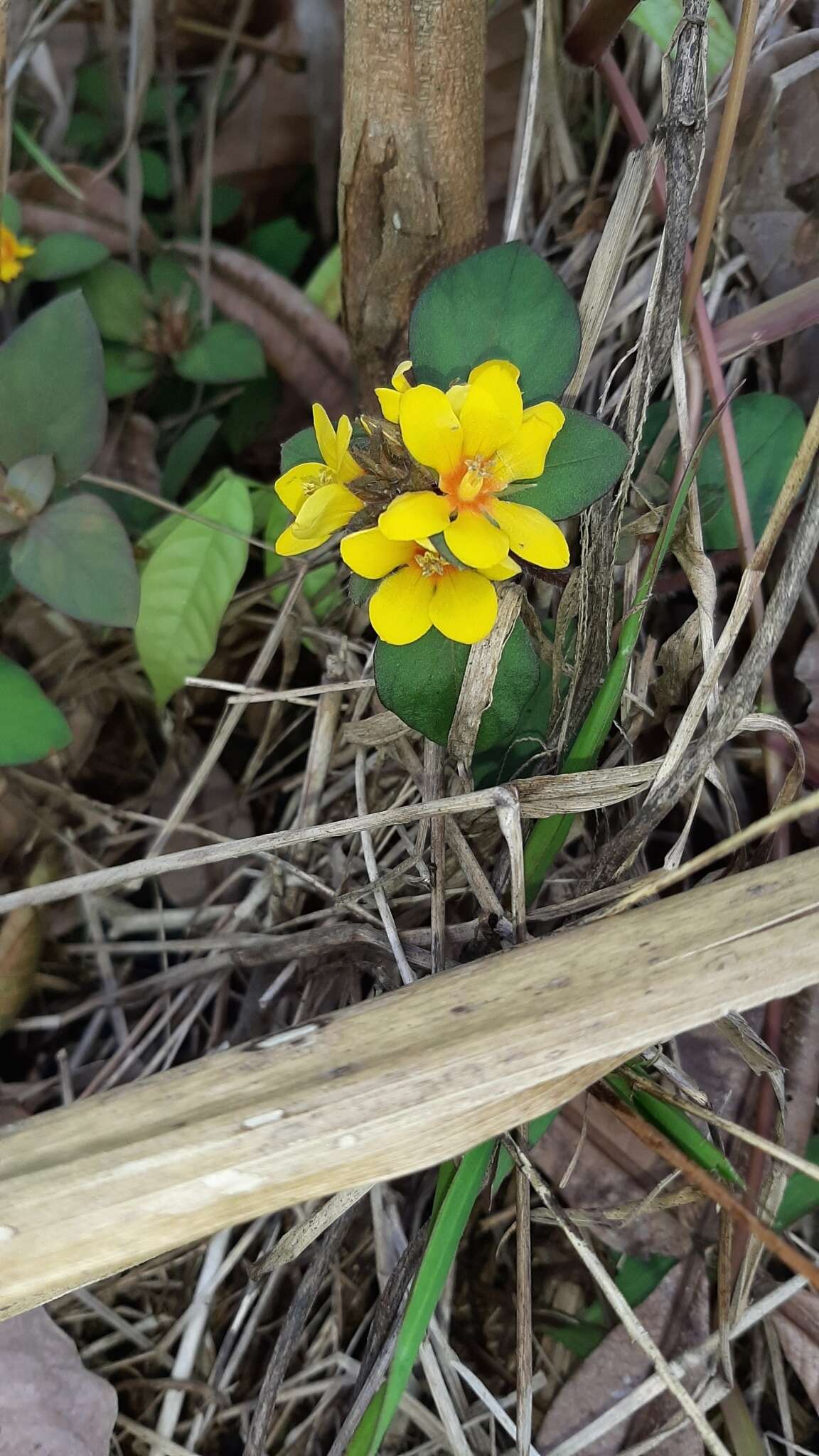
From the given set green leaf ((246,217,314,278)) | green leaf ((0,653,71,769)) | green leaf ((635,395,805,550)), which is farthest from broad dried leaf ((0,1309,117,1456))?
green leaf ((246,217,314,278))

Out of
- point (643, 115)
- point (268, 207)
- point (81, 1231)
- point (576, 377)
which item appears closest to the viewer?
point (81, 1231)

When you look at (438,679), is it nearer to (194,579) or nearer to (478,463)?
(478,463)

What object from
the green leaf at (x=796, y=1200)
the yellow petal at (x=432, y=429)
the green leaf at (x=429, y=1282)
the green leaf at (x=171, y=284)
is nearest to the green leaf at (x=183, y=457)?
the green leaf at (x=171, y=284)

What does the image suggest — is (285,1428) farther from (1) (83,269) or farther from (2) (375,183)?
(1) (83,269)

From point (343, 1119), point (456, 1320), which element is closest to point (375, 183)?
point (343, 1119)

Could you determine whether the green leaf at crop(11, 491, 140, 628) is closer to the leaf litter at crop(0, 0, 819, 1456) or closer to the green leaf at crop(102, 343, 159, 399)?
the leaf litter at crop(0, 0, 819, 1456)

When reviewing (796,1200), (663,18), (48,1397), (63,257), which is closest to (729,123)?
(663,18)

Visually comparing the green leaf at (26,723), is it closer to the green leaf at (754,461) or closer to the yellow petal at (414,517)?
the yellow petal at (414,517)
